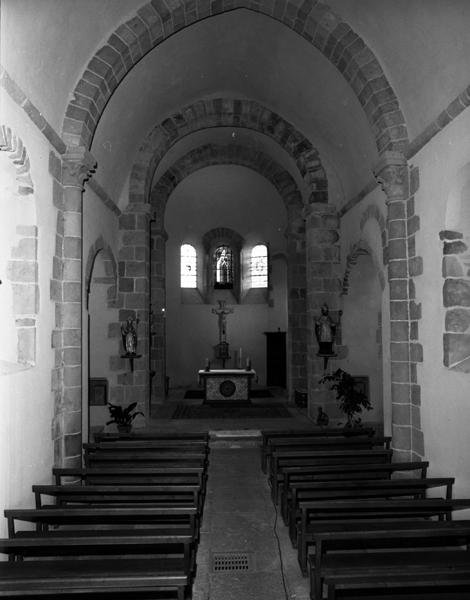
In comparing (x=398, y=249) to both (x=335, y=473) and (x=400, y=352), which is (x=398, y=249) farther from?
(x=335, y=473)

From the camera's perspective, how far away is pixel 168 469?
18.6 feet

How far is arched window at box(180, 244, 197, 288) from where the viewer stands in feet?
62.5

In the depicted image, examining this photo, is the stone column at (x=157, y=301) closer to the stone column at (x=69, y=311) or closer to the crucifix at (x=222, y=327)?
the crucifix at (x=222, y=327)

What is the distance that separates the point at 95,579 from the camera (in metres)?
3.41

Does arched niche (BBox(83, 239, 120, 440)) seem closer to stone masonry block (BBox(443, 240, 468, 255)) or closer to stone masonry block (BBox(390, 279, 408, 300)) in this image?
stone masonry block (BBox(390, 279, 408, 300))

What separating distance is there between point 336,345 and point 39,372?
7323mm

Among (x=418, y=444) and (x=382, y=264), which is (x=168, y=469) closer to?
(x=418, y=444)

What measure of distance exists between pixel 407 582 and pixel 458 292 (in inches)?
134

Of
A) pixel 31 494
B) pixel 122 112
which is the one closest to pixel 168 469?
pixel 31 494

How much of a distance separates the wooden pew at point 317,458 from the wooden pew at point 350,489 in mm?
764

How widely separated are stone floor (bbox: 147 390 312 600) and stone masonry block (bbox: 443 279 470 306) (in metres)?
3.09

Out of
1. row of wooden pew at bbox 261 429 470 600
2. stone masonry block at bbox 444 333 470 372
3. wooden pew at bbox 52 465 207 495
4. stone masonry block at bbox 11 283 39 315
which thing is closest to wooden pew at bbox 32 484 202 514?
wooden pew at bbox 52 465 207 495

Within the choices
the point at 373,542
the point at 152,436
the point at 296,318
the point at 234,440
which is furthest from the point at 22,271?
the point at 296,318

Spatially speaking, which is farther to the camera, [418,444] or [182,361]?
[182,361]
